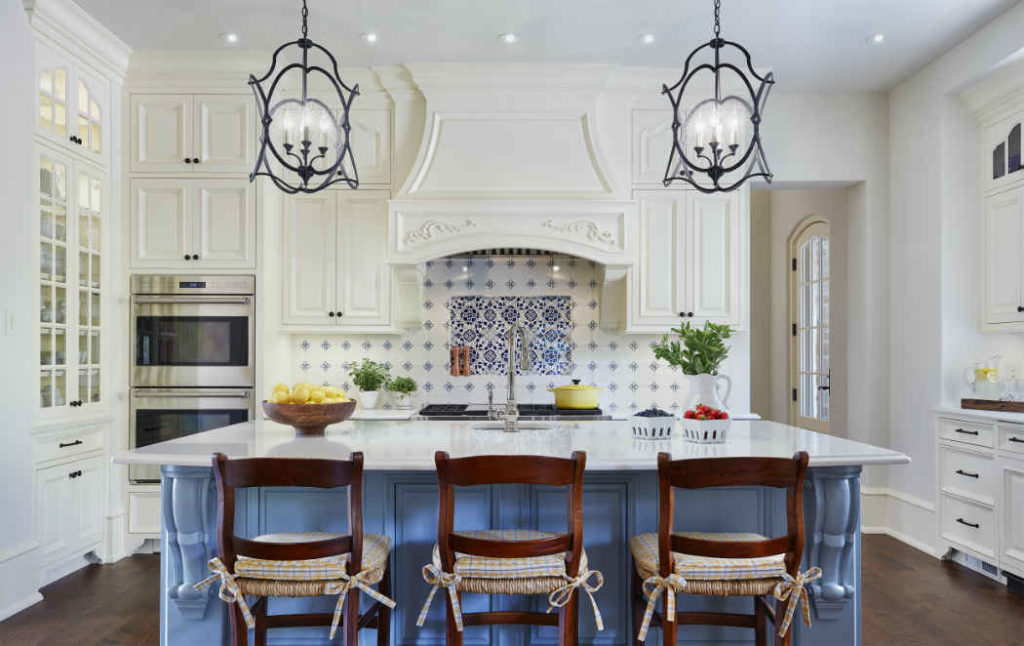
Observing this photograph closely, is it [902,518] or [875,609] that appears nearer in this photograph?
[875,609]

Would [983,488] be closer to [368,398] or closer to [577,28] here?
[577,28]

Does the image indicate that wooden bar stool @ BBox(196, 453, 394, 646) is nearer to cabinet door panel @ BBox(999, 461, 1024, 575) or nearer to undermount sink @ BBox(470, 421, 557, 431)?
undermount sink @ BBox(470, 421, 557, 431)

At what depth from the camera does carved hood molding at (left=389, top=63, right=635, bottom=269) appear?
432 cm

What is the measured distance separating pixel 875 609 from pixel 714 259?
216 centimetres

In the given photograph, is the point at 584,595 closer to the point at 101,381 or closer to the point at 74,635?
the point at 74,635

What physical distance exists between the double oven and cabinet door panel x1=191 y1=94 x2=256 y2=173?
71 centimetres

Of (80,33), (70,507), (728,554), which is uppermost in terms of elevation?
(80,33)

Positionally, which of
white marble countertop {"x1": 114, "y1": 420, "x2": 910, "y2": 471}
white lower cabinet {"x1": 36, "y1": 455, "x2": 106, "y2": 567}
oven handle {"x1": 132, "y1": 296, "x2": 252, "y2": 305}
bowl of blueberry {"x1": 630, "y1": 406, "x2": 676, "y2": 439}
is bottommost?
white lower cabinet {"x1": 36, "y1": 455, "x2": 106, "y2": 567}

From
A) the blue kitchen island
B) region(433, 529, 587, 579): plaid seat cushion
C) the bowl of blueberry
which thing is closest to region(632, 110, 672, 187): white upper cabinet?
the bowl of blueberry

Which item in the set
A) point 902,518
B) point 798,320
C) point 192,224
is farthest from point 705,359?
point 798,320

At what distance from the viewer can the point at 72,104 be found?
3.85 metres

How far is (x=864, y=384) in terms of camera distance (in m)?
4.88

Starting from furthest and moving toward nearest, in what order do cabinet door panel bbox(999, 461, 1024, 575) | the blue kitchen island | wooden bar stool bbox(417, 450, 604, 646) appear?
cabinet door panel bbox(999, 461, 1024, 575) < the blue kitchen island < wooden bar stool bbox(417, 450, 604, 646)

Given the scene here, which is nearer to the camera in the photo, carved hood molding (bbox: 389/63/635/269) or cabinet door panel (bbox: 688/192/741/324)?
carved hood molding (bbox: 389/63/635/269)
